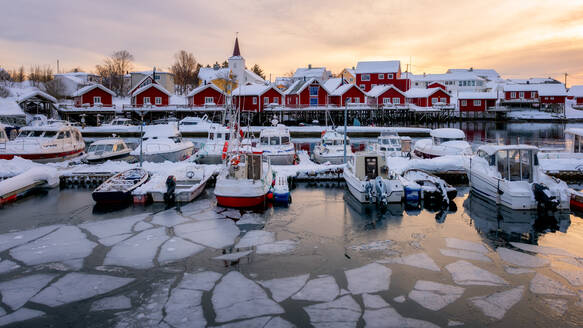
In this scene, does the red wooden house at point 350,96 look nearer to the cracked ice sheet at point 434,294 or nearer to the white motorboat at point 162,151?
the white motorboat at point 162,151

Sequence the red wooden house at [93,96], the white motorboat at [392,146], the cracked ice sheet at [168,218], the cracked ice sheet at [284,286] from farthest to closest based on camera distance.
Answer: the red wooden house at [93,96]
the white motorboat at [392,146]
the cracked ice sheet at [168,218]
the cracked ice sheet at [284,286]

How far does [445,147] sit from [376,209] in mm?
11578

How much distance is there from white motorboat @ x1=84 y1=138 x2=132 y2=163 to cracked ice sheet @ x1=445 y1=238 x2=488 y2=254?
63.4 feet

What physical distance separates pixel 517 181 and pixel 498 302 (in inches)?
332

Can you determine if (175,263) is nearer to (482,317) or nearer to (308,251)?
(308,251)

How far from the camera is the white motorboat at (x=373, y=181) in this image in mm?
15086

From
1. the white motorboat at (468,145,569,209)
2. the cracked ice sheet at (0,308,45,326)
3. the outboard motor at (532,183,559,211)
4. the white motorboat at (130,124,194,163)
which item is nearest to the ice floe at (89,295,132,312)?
the cracked ice sheet at (0,308,45,326)

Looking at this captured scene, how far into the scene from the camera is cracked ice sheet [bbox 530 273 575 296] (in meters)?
7.99

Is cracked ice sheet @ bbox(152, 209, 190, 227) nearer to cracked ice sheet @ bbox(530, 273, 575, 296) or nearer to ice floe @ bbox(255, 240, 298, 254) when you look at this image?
ice floe @ bbox(255, 240, 298, 254)

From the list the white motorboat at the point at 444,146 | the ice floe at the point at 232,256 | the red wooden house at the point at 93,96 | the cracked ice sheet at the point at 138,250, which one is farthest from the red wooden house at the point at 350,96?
the ice floe at the point at 232,256

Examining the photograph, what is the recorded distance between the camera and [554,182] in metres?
14.5

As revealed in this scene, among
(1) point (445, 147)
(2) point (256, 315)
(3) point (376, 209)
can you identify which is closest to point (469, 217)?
(3) point (376, 209)

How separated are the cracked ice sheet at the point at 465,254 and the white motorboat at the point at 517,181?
508 centimetres

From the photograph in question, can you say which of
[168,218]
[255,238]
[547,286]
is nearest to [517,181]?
[547,286]
